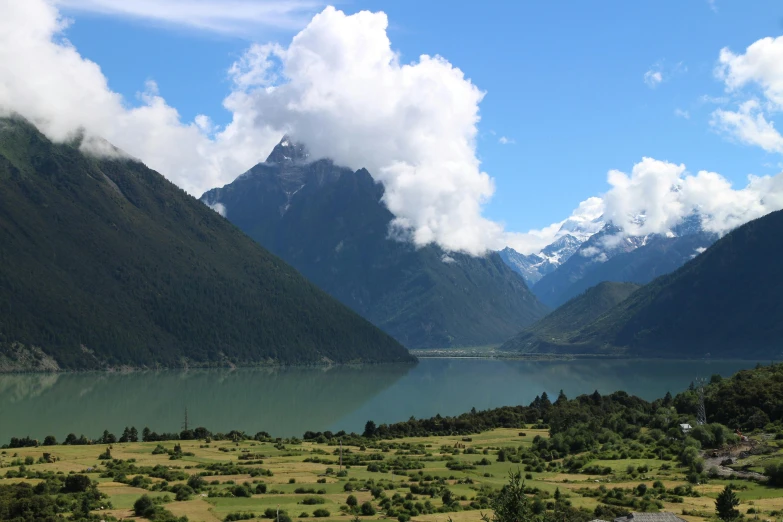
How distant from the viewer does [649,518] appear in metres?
51.6

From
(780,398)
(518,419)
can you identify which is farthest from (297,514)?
(518,419)

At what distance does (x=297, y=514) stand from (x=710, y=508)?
28206 mm

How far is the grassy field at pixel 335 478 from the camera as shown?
58.5 m

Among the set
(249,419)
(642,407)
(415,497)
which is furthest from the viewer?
(249,419)

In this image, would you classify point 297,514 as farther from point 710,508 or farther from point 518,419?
point 518,419

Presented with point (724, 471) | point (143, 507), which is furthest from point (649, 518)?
point (143, 507)

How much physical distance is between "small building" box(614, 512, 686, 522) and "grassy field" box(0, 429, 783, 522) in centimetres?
288

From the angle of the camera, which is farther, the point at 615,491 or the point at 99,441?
the point at 99,441

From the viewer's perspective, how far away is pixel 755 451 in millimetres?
80625

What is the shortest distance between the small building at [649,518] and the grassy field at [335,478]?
2.88m

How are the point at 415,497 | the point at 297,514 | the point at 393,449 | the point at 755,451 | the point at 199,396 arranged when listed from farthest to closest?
1. the point at 199,396
2. the point at 393,449
3. the point at 755,451
4. the point at 415,497
5. the point at 297,514

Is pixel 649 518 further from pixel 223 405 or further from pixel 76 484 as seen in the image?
pixel 223 405

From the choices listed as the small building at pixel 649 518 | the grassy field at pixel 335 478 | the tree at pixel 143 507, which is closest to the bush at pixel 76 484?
the grassy field at pixel 335 478

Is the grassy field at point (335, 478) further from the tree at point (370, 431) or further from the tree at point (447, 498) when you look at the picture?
the tree at point (370, 431)
